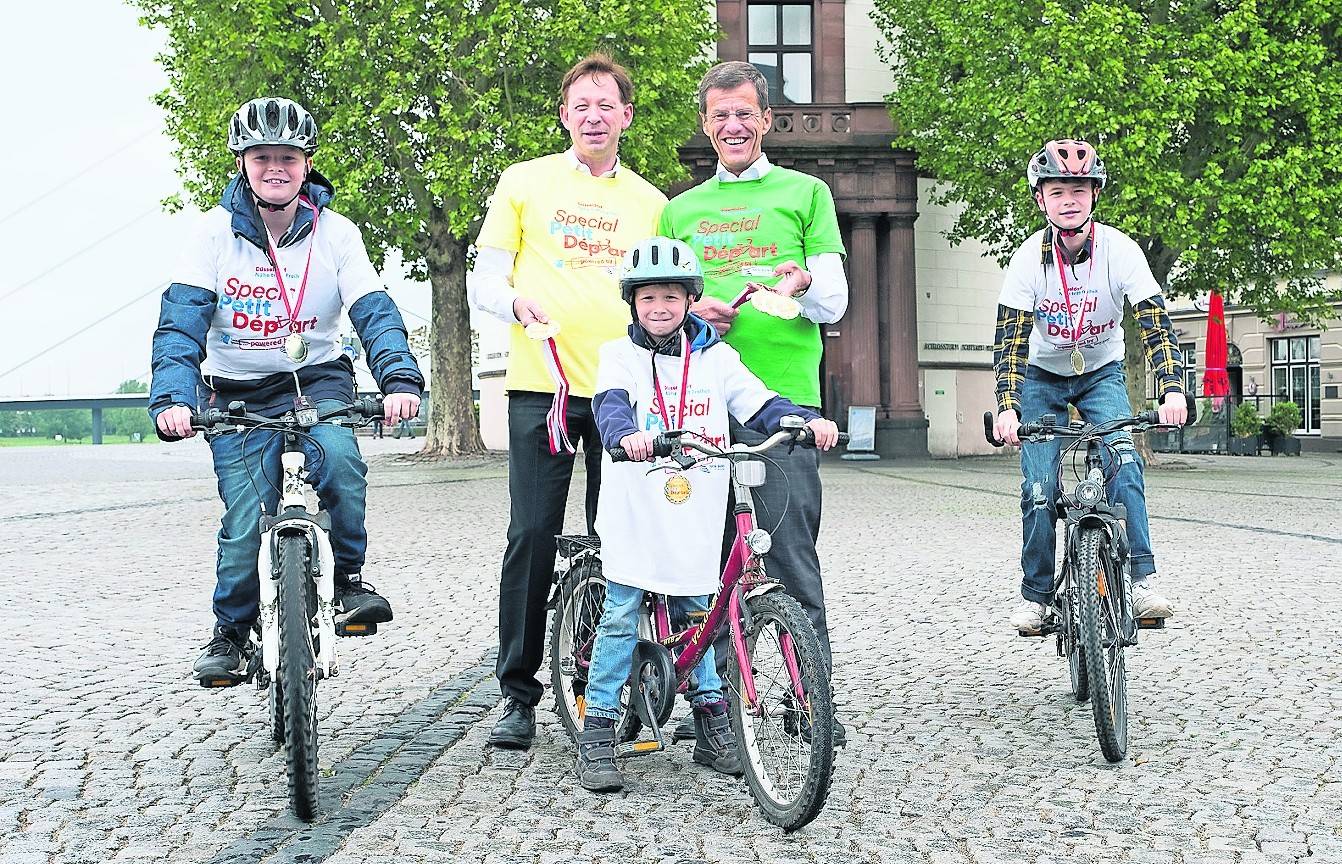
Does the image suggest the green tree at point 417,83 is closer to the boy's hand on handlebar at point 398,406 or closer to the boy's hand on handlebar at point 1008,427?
the boy's hand on handlebar at point 1008,427

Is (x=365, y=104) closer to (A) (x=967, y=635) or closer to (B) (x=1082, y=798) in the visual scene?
(A) (x=967, y=635)

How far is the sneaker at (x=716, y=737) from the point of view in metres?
4.90

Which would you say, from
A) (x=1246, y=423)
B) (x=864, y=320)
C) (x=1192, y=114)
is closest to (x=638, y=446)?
(x=1192, y=114)

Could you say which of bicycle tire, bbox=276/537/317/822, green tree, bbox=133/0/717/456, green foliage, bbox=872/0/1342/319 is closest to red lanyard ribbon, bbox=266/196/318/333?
bicycle tire, bbox=276/537/317/822

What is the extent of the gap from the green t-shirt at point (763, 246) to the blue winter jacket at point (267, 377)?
1.07 meters

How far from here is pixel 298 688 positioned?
4.24 m

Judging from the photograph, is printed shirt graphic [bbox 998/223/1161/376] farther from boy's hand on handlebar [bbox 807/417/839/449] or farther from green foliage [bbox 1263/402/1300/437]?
green foliage [bbox 1263/402/1300/437]

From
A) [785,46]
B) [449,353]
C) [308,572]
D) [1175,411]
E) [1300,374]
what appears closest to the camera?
[308,572]

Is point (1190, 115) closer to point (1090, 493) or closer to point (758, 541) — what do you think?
point (1090, 493)

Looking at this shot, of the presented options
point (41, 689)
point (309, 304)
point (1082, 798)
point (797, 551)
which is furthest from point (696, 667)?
point (41, 689)

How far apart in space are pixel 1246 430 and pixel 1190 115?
14.8 m

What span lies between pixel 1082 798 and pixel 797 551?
49.1 inches

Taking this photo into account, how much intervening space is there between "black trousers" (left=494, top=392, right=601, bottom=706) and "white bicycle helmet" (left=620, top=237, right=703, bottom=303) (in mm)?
766

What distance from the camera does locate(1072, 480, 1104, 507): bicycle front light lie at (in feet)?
18.0
